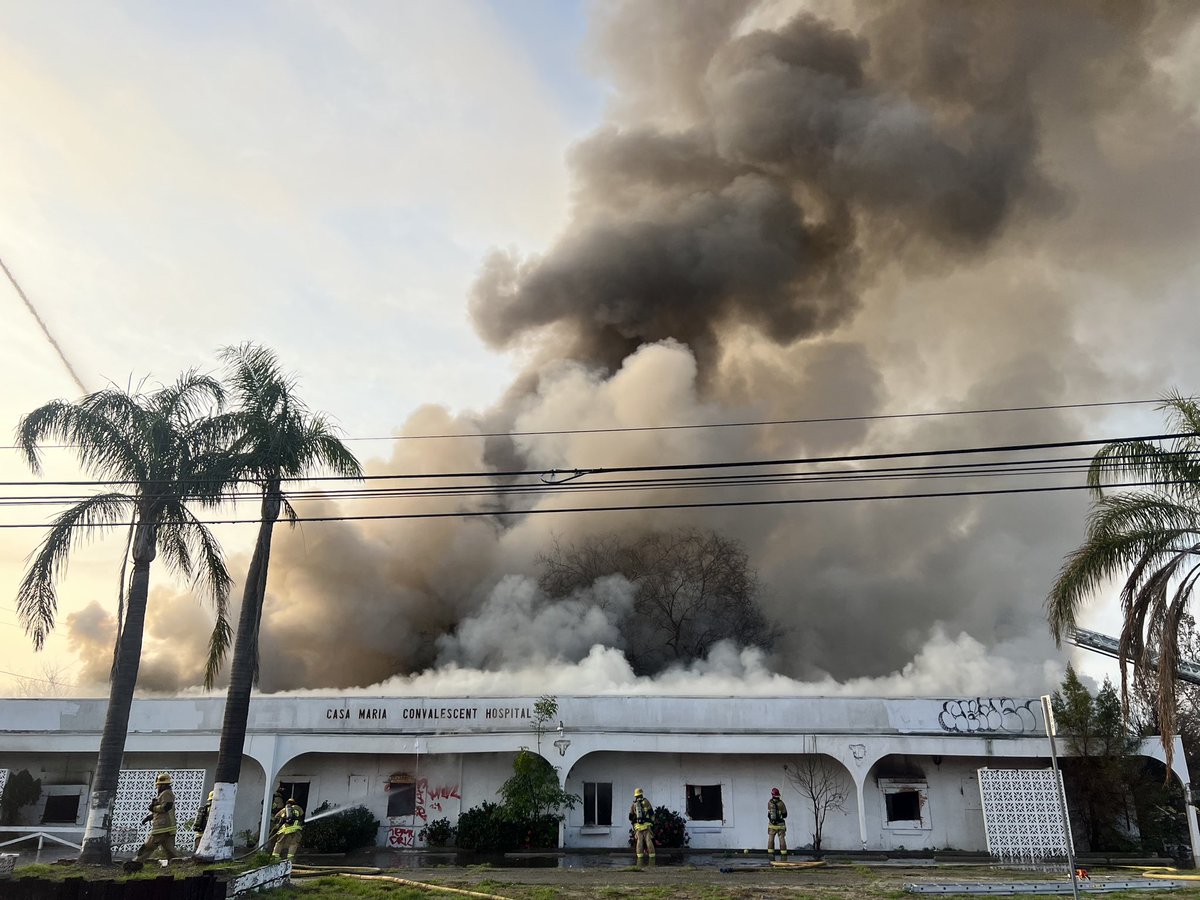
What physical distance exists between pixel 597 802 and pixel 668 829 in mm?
2010

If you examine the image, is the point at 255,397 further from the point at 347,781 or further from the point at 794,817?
the point at 794,817

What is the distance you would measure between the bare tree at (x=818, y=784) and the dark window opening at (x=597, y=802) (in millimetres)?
4280

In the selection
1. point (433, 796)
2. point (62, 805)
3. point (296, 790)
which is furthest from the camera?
point (62, 805)

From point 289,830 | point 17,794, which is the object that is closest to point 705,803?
point 289,830

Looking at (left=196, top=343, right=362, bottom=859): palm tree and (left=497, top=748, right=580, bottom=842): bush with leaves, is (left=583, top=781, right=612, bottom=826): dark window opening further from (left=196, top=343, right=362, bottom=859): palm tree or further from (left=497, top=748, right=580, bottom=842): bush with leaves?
(left=196, top=343, right=362, bottom=859): palm tree

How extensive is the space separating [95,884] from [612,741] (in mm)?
13081

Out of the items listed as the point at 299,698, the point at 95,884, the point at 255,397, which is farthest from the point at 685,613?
the point at 95,884

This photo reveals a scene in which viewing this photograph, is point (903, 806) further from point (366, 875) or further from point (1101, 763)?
point (366, 875)

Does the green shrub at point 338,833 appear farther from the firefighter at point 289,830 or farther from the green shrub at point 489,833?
the firefighter at point 289,830

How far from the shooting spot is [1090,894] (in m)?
11.9

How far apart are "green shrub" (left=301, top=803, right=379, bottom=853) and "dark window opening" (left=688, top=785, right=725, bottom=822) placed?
24.4ft

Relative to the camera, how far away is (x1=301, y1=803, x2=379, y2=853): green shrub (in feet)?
62.8

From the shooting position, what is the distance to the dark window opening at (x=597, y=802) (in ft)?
69.1

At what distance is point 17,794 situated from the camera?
Answer: 69.4ft
